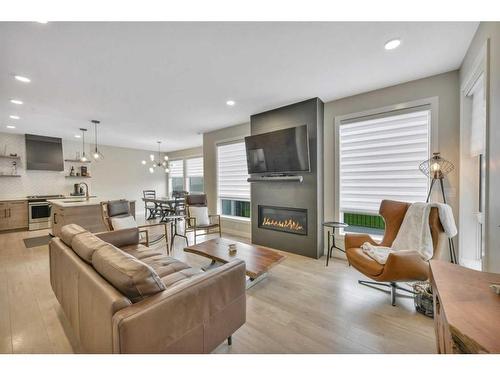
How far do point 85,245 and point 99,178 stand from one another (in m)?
6.79

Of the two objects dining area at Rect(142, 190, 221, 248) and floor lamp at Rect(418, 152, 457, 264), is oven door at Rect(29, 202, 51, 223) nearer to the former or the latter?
dining area at Rect(142, 190, 221, 248)

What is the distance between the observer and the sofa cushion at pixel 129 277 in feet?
3.63

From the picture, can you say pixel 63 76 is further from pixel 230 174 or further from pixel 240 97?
pixel 230 174

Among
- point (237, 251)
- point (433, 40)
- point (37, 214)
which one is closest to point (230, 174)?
point (237, 251)

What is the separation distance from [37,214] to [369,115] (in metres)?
7.90

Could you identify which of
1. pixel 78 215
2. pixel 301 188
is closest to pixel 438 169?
pixel 301 188

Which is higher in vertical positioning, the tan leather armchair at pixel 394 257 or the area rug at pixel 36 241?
the tan leather armchair at pixel 394 257

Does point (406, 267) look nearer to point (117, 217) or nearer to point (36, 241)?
point (117, 217)

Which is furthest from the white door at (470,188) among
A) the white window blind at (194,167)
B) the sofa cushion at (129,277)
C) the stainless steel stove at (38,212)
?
the stainless steel stove at (38,212)

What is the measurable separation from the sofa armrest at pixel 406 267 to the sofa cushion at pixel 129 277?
79.9 inches

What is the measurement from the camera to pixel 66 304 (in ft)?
5.37

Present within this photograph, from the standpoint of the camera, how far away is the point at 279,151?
360cm

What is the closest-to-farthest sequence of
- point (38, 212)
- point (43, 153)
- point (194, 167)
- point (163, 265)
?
point (163, 265), point (38, 212), point (43, 153), point (194, 167)

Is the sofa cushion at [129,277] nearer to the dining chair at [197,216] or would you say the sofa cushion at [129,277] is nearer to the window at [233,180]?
the dining chair at [197,216]
